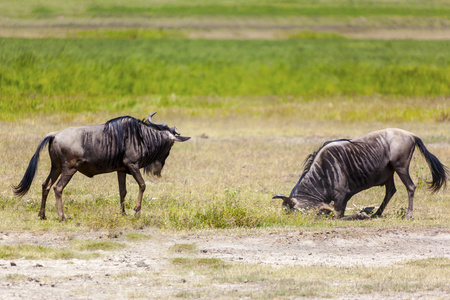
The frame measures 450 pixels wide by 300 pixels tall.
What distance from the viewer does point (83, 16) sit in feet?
155

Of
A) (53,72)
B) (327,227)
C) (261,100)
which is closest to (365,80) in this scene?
(261,100)

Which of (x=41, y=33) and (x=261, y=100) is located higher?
(x=41, y=33)

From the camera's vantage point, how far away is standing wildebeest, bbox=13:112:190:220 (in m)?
10.8

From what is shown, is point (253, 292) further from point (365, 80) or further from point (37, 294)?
point (365, 80)

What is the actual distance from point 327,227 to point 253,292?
11.9 feet

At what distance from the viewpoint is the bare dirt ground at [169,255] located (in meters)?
7.33

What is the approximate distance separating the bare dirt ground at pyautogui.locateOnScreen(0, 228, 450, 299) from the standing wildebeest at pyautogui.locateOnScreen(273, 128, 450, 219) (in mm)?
1376

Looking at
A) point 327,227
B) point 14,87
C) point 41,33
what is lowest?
point 327,227

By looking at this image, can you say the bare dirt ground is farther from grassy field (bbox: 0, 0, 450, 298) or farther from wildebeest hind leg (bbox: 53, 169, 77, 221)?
wildebeest hind leg (bbox: 53, 169, 77, 221)

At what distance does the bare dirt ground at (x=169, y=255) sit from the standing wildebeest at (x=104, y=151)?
1272mm

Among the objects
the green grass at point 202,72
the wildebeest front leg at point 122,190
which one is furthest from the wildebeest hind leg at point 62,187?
the green grass at point 202,72

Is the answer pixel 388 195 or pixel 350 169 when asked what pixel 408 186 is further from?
pixel 350 169

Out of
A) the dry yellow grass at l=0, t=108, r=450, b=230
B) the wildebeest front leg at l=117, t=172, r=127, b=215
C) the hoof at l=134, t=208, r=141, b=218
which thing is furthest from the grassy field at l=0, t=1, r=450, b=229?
the wildebeest front leg at l=117, t=172, r=127, b=215

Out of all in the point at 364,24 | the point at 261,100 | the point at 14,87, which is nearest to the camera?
the point at 14,87
